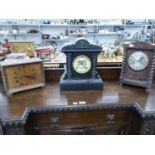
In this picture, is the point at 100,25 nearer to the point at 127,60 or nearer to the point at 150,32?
the point at 150,32

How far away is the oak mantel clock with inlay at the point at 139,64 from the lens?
1066mm

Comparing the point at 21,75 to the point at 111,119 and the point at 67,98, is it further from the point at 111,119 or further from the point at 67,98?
the point at 111,119

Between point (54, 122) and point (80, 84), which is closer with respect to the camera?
point (54, 122)

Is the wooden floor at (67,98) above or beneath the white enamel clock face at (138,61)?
beneath

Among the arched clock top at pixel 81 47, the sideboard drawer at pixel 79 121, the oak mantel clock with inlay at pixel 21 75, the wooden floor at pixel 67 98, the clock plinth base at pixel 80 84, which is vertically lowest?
the sideboard drawer at pixel 79 121

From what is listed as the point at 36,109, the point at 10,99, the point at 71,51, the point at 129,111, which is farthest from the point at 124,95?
the point at 10,99

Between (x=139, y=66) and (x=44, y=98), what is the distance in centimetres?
59

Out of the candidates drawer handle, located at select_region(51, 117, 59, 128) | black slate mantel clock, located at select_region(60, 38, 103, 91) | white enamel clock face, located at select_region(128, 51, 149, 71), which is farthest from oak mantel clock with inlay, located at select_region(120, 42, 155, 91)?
drawer handle, located at select_region(51, 117, 59, 128)

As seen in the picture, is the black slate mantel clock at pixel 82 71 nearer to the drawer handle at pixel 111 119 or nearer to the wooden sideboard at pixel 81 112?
the wooden sideboard at pixel 81 112

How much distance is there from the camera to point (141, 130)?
0.94m

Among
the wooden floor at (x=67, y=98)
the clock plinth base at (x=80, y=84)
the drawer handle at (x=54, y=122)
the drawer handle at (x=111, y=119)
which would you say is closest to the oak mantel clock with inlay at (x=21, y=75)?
the wooden floor at (x=67, y=98)

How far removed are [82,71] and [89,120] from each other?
11.4 inches

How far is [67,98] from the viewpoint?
1.01 meters

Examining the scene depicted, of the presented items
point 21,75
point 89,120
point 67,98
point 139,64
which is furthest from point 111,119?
point 21,75
